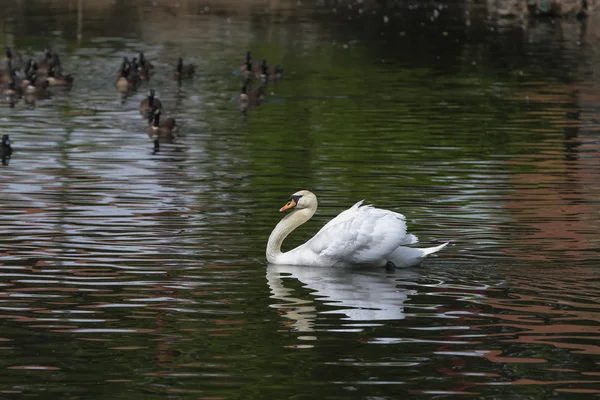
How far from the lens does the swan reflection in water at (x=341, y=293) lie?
1589cm

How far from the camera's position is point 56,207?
23625 millimetres

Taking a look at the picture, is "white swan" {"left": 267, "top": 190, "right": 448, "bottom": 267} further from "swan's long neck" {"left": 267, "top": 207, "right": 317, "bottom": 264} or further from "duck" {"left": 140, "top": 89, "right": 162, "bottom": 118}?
"duck" {"left": 140, "top": 89, "right": 162, "bottom": 118}

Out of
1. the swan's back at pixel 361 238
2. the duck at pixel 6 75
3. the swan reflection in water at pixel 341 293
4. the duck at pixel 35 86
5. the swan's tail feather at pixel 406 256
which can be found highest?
the swan's back at pixel 361 238

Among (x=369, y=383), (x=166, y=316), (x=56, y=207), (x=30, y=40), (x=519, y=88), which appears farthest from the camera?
(x=30, y=40)

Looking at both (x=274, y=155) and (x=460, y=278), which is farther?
(x=274, y=155)

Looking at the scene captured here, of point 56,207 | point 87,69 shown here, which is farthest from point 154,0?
point 56,207

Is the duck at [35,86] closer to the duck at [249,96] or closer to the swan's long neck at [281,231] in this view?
the duck at [249,96]

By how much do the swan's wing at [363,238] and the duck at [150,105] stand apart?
61.3 feet

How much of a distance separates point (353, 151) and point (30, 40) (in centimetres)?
3634

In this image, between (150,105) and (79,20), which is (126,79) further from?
(79,20)

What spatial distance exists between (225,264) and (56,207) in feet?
18.7

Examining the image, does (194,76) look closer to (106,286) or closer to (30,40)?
(30,40)

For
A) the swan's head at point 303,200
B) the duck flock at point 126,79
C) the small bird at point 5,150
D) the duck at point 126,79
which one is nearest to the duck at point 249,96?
the duck flock at point 126,79

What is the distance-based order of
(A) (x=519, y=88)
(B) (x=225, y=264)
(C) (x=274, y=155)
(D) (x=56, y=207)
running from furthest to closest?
(A) (x=519, y=88)
(C) (x=274, y=155)
(D) (x=56, y=207)
(B) (x=225, y=264)
